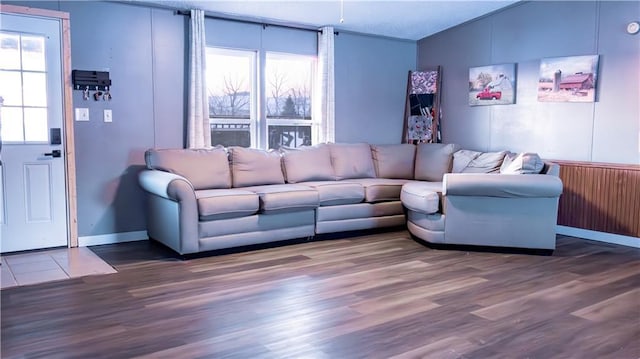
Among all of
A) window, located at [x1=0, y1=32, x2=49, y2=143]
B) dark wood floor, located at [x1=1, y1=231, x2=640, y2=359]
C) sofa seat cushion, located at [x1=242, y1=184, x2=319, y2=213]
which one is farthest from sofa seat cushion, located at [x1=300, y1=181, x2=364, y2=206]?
window, located at [x1=0, y1=32, x2=49, y2=143]

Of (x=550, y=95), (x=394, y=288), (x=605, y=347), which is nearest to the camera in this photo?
(x=605, y=347)

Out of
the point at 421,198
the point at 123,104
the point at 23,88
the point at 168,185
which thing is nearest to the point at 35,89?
the point at 23,88

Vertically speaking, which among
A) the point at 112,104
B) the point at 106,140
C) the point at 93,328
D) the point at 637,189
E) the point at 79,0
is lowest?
the point at 93,328

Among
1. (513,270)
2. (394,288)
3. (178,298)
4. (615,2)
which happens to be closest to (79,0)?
(178,298)

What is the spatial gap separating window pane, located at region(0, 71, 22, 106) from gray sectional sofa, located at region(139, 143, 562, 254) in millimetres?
1131

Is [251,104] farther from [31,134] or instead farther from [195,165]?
[31,134]

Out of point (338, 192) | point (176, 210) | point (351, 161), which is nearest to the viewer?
point (176, 210)

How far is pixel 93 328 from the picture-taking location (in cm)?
260

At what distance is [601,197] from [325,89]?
3.08 meters

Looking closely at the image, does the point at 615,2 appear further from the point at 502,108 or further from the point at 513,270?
the point at 513,270

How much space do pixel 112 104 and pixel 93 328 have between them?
2511 mm

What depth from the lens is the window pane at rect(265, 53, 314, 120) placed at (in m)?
5.52

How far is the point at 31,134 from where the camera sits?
4172mm

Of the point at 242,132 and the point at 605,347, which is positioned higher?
the point at 242,132
